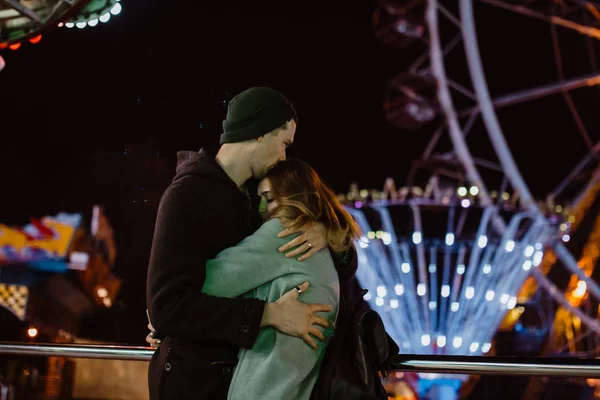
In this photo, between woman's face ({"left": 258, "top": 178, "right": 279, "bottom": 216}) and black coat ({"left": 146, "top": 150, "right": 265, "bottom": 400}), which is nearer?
black coat ({"left": 146, "top": 150, "right": 265, "bottom": 400})

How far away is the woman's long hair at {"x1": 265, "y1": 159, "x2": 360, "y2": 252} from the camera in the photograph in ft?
7.28

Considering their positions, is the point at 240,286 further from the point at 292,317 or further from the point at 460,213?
the point at 460,213

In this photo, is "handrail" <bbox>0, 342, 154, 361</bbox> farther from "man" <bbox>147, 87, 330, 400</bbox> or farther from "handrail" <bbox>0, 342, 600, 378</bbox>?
"handrail" <bbox>0, 342, 600, 378</bbox>

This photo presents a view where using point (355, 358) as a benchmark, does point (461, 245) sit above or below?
above

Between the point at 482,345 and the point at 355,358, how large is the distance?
50.5 ft

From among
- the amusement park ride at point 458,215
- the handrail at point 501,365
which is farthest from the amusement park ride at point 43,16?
the amusement park ride at point 458,215

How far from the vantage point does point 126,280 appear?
30781 mm

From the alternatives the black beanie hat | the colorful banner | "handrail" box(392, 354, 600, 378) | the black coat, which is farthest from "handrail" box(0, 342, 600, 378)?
the colorful banner

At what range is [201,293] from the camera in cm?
210

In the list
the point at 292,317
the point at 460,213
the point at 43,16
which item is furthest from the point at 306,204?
the point at 460,213

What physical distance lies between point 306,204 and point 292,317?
1.20 feet

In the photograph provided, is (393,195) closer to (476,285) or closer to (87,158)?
(476,285)

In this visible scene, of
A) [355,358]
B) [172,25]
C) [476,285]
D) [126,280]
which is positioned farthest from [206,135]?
[126,280]

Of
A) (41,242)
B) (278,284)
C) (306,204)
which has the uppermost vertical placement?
A: (41,242)
